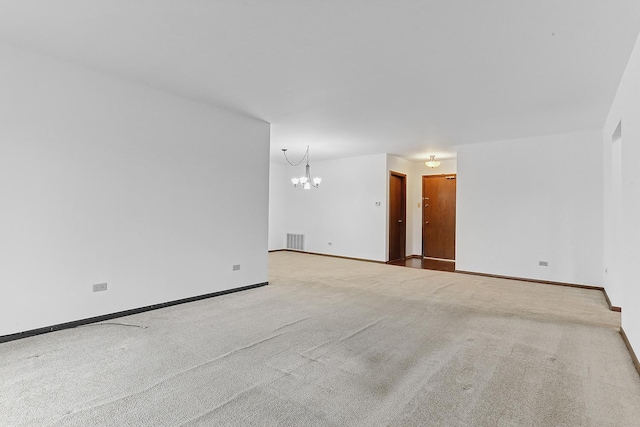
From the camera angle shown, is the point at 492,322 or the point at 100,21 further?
the point at 492,322

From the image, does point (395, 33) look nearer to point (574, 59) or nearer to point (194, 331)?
point (574, 59)

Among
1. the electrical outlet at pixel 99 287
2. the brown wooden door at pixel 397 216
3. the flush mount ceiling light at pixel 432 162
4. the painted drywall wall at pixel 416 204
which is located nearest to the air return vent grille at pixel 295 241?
the brown wooden door at pixel 397 216

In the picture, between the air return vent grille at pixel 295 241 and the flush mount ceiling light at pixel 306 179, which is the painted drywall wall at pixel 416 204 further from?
the air return vent grille at pixel 295 241

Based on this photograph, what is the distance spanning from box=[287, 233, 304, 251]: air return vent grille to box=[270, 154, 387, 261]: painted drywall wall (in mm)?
145

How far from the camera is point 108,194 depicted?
3.61 meters

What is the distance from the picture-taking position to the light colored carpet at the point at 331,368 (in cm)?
196

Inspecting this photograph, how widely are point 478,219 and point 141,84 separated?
5990 millimetres

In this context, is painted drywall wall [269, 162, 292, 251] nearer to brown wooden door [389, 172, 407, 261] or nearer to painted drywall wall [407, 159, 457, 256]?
brown wooden door [389, 172, 407, 261]

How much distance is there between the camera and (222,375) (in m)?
2.40

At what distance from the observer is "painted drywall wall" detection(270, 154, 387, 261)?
799 cm

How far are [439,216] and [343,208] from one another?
245 centimetres

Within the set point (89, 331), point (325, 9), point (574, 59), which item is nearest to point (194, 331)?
point (89, 331)

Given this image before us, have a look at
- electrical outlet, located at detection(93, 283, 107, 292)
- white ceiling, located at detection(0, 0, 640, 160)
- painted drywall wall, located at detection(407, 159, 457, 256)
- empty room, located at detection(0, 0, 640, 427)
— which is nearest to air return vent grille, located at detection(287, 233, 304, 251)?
painted drywall wall, located at detection(407, 159, 457, 256)

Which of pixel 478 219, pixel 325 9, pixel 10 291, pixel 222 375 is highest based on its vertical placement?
pixel 325 9
